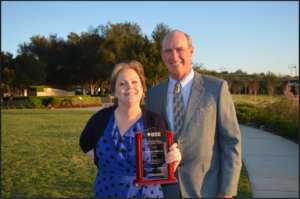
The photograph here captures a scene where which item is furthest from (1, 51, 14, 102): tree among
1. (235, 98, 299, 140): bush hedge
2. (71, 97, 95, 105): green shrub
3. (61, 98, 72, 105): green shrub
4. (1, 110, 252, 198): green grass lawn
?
(235, 98, 299, 140): bush hedge

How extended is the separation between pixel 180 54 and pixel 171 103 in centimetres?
51

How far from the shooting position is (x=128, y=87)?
229cm

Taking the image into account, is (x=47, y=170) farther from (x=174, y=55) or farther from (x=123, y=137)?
(x=174, y=55)

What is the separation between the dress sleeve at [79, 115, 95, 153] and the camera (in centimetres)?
250

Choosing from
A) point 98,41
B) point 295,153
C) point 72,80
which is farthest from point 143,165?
point 72,80

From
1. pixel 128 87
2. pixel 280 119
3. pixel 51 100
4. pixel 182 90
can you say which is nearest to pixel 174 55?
pixel 182 90

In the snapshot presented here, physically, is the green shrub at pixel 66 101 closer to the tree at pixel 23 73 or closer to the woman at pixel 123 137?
the tree at pixel 23 73

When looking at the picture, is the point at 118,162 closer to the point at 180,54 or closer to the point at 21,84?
the point at 180,54

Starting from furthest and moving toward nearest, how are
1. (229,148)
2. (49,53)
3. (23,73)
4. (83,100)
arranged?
(49,53) < (83,100) < (23,73) < (229,148)

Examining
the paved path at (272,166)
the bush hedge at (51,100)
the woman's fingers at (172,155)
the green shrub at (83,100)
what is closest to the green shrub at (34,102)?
the bush hedge at (51,100)

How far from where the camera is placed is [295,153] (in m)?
7.23

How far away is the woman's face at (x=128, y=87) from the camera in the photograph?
2.28 meters

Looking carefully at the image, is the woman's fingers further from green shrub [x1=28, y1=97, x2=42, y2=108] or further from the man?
green shrub [x1=28, y1=97, x2=42, y2=108]

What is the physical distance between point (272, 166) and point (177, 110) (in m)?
4.55
